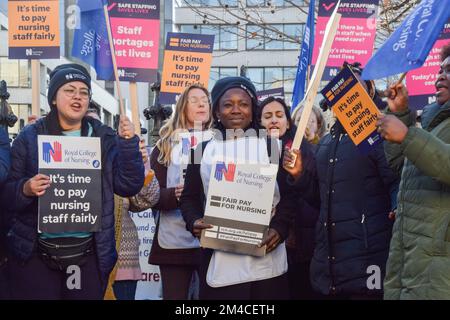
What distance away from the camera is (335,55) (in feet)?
27.8

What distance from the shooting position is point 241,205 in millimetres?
5207

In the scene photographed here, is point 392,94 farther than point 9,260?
No

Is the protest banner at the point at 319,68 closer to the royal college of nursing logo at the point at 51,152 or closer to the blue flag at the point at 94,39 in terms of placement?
the royal college of nursing logo at the point at 51,152

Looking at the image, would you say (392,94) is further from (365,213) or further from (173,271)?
(173,271)

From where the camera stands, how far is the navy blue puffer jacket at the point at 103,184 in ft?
17.3

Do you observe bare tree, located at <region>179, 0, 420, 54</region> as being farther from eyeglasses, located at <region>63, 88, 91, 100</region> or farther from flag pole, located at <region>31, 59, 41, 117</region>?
eyeglasses, located at <region>63, 88, 91, 100</region>

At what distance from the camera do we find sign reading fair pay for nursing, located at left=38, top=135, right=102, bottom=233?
5.30 metres

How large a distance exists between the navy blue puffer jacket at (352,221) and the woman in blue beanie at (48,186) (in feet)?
4.04

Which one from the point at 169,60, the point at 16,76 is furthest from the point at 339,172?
the point at 16,76

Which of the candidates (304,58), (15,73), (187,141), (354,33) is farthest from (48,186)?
(15,73)

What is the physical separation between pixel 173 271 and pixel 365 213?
1.82 m

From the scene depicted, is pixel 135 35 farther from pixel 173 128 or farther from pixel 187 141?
pixel 187 141

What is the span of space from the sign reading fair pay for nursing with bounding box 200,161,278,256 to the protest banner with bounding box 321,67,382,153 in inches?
22.7
